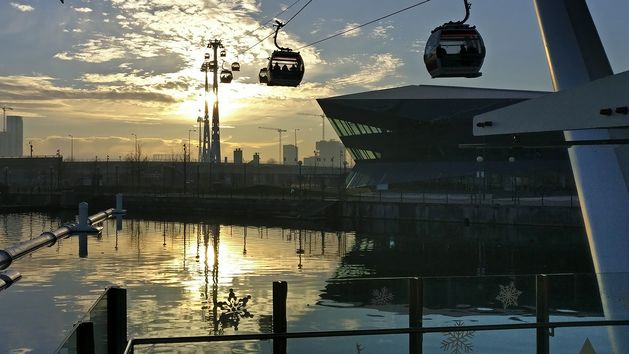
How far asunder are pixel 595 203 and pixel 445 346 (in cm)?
640

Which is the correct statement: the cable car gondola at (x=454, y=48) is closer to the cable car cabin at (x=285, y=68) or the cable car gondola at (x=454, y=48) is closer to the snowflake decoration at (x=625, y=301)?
A: the cable car cabin at (x=285, y=68)

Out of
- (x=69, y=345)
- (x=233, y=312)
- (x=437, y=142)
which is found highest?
(x=437, y=142)

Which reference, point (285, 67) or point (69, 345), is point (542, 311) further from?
point (285, 67)

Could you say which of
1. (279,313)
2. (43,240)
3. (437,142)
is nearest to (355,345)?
(279,313)

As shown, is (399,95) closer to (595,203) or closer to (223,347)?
(595,203)

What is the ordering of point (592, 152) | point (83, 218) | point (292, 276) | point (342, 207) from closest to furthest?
point (592, 152) → point (292, 276) → point (83, 218) → point (342, 207)

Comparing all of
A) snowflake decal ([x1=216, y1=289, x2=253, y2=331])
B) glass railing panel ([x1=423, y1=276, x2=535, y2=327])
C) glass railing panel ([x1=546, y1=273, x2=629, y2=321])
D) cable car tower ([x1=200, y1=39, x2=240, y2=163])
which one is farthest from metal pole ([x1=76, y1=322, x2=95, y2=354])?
cable car tower ([x1=200, y1=39, x2=240, y2=163])

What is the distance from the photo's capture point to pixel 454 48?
44.3 feet

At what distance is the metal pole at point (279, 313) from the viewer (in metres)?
6.93

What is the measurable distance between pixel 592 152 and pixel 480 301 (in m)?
6.11

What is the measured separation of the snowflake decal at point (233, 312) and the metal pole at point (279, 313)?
2.03 metres

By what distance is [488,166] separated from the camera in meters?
86.4

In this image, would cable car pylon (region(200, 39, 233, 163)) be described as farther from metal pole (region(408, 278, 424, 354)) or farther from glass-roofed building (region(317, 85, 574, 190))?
metal pole (region(408, 278, 424, 354))

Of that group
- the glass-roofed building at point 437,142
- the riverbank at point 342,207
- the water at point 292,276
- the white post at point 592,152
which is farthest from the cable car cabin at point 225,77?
the glass-roofed building at point 437,142
